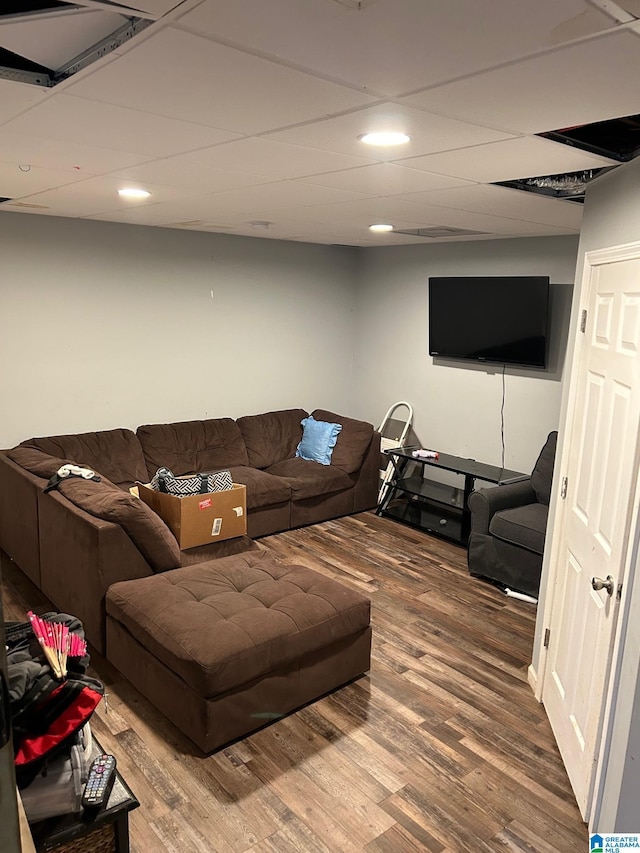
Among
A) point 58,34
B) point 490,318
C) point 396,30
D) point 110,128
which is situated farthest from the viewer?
point 490,318

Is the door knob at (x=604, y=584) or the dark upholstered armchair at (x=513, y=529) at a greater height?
the door knob at (x=604, y=584)

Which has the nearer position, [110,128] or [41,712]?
[41,712]

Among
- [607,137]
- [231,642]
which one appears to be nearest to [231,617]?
[231,642]

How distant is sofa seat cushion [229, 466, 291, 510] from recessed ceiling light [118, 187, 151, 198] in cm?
225

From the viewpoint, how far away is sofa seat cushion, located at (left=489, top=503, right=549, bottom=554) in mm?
4059

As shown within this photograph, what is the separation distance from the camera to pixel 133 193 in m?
3.30

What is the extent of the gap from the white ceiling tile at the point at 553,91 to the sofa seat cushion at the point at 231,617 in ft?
6.93

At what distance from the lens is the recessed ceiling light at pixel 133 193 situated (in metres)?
3.19

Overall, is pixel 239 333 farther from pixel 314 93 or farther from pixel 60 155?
pixel 314 93

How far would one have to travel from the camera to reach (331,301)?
20.6 ft

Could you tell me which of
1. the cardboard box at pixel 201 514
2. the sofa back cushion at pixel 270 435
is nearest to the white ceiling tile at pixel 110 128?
the cardboard box at pixel 201 514

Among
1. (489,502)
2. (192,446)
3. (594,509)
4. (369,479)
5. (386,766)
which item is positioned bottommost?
(386,766)

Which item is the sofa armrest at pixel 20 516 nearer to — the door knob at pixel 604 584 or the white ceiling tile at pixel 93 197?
the white ceiling tile at pixel 93 197

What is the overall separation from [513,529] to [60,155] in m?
3.29
